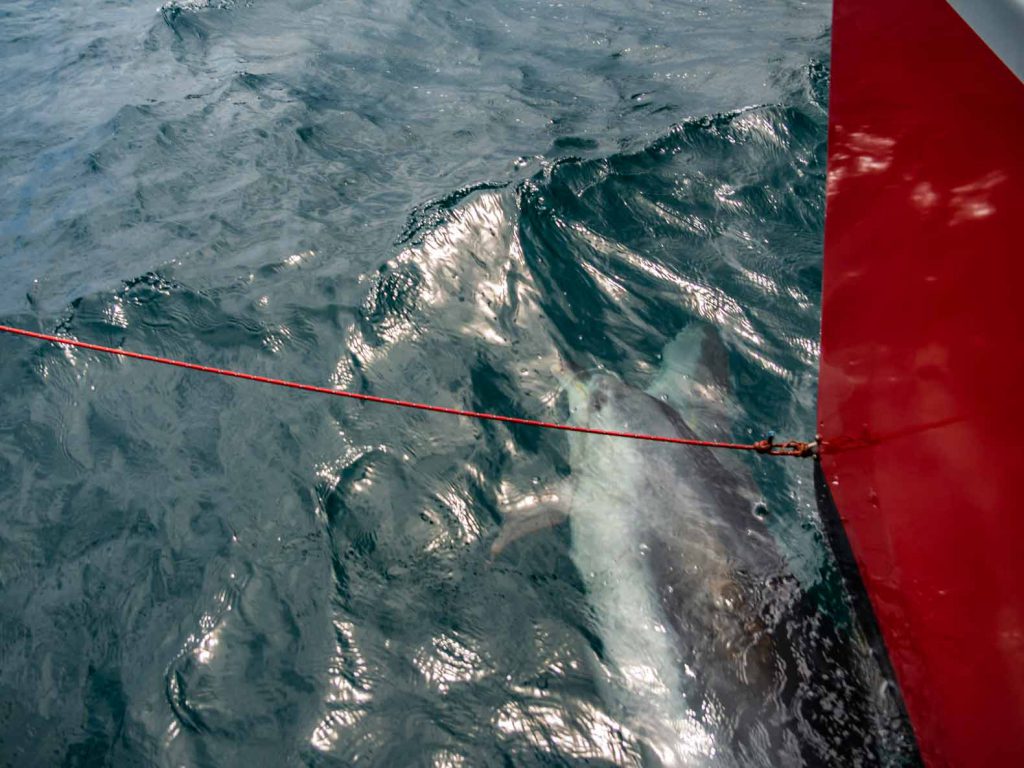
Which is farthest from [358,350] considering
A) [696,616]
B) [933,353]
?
[933,353]

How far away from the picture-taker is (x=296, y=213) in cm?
674

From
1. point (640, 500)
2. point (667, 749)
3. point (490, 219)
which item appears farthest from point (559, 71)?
point (667, 749)

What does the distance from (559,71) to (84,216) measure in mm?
5975

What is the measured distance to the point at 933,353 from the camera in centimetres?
286

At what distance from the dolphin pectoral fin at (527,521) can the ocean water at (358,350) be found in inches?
2.7

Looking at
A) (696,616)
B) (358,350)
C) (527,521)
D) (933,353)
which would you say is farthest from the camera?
(358,350)

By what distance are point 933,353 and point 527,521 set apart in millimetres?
2335

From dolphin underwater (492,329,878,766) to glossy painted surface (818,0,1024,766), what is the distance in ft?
1.29

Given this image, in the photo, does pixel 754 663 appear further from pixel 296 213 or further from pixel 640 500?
pixel 296 213

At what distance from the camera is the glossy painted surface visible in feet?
8.18

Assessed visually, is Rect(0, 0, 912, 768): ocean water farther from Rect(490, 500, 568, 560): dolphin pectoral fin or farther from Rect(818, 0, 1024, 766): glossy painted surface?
Rect(818, 0, 1024, 766): glossy painted surface

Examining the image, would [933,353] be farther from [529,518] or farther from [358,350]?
[358,350]

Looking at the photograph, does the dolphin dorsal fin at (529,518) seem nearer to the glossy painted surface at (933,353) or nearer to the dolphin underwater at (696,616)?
the dolphin underwater at (696,616)

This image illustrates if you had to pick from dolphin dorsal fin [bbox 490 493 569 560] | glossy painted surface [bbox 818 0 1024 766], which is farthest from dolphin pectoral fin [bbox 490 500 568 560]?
glossy painted surface [bbox 818 0 1024 766]
